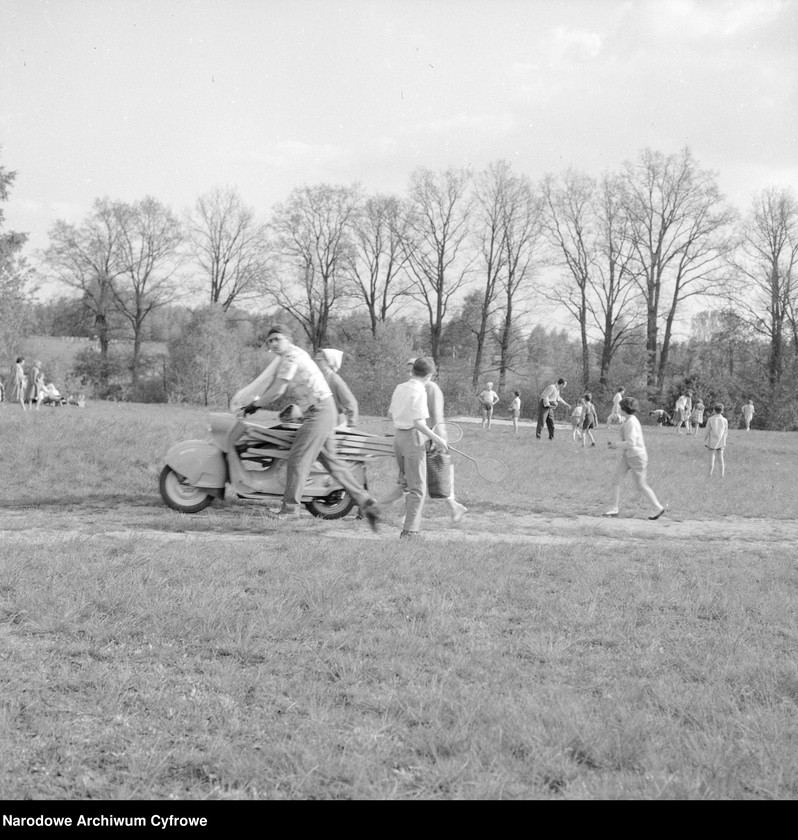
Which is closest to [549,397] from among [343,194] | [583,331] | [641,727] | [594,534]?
[594,534]

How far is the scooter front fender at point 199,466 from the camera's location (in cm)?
866

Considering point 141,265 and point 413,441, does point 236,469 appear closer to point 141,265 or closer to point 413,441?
point 413,441

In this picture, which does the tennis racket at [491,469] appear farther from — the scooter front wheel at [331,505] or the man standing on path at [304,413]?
the man standing on path at [304,413]

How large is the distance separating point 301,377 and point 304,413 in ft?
1.16

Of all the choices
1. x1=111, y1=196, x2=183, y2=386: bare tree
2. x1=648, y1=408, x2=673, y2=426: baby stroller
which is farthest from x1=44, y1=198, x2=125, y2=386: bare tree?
x1=648, y1=408, x2=673, y2=426: baby stroller

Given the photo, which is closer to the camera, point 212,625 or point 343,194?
point 212,625

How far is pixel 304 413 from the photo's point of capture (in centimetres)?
A: 816

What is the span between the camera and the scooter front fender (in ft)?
28.4

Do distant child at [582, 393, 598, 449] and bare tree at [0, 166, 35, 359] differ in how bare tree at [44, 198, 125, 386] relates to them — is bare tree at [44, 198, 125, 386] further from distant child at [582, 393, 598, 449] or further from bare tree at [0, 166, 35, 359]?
distant child at [582, 393, 598, 449]

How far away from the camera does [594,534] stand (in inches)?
353

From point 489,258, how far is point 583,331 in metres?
7.03

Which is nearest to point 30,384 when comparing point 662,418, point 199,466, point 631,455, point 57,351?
point 57,351
